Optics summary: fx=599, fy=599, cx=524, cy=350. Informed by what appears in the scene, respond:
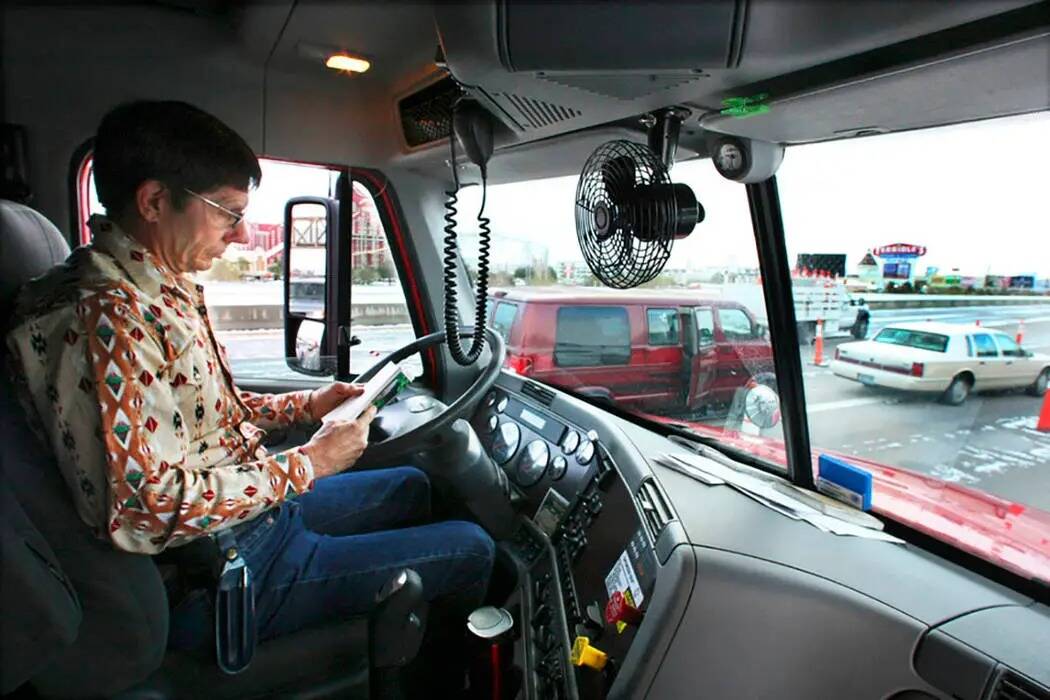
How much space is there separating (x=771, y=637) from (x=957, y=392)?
66 centimetres

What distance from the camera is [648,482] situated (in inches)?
56.5

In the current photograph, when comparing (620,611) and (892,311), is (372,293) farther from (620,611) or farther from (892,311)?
(892,311)

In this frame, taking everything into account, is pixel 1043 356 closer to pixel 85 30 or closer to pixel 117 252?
pixel 117 252

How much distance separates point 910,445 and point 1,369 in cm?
183

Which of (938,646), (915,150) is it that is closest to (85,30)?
(915,150)

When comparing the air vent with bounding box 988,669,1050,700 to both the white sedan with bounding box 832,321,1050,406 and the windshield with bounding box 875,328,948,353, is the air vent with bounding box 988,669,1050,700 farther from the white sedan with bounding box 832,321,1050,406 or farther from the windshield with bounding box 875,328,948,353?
the windshield with bounding box 875,328,948,353

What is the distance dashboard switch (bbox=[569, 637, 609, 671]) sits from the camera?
1260mm

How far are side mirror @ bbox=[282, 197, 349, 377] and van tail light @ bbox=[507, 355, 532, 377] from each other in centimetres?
85

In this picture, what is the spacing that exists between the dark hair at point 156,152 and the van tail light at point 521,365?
1.52 m

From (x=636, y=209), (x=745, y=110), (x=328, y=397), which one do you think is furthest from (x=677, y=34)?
(x=328, y=397)

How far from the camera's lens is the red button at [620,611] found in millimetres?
1235

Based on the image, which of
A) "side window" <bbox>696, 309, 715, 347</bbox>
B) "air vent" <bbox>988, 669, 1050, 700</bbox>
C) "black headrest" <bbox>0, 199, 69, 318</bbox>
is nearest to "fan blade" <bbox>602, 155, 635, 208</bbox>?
"side window" <bbox>696, 309, 715, 347</bbox>

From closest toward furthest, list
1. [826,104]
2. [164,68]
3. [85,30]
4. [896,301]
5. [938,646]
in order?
[938,646] → [826,104] → [896,301] → [85,30] → [164,68]

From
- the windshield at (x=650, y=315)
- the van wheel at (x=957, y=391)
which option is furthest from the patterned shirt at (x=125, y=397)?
the van wheel at (x=957, y=391)
